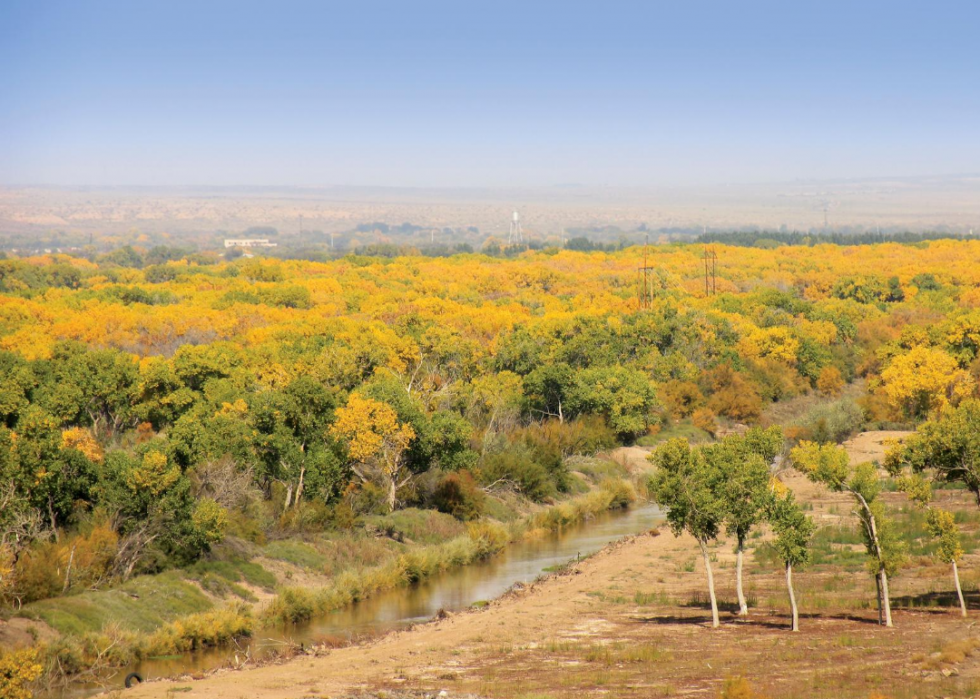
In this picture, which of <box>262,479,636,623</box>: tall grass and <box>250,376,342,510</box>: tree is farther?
<box>250,376,342,510</box>: tree

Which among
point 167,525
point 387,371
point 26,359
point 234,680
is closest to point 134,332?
point 26,359

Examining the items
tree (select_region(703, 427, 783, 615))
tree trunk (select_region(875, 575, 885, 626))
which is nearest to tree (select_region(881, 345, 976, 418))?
tree trunk (select_region(875, 575, 885, 626))

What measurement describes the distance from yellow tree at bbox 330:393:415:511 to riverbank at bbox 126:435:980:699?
9.19 meters

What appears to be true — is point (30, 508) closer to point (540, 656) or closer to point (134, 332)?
point (540, 656)

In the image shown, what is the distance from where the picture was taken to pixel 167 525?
3753cm

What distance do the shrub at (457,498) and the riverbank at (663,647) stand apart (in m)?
8.99

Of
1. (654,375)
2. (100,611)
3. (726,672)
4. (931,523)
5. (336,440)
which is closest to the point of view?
(726,672)

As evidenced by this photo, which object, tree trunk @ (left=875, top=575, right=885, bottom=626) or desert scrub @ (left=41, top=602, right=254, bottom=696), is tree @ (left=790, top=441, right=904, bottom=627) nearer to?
tree trunk @ (left=875, top=575, right=885, bottom=626)

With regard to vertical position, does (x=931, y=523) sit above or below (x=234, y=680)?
above

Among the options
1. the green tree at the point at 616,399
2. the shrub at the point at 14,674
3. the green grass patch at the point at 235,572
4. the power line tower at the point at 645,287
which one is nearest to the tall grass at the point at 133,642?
the green grass patch at the point at 235,572

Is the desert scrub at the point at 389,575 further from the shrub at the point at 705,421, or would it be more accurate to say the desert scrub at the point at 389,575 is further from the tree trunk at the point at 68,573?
the shrub at the point at 705,421

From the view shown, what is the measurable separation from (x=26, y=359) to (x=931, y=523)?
48111 mm

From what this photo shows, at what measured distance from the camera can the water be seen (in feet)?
105

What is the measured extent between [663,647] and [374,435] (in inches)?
738
